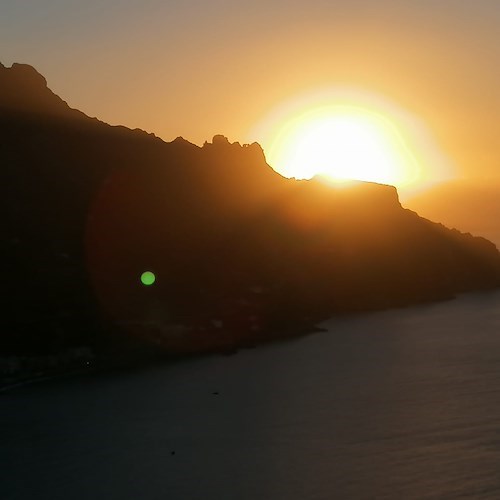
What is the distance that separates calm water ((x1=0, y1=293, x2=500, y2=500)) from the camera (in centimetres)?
7381

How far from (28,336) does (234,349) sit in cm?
3884

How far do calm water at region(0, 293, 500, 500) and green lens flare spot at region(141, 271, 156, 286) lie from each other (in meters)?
44.5

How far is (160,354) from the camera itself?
476 feet

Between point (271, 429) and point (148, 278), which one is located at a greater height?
point (148, 278)

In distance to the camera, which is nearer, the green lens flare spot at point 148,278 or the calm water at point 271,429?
the calm water at point 271,429

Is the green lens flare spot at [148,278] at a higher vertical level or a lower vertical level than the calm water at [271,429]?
higher

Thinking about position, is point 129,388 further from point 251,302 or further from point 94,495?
point 251,302

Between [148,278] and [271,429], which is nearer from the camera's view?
[271,429]

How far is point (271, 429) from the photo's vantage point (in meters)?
92.4

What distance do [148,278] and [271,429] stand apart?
9638 centimetres

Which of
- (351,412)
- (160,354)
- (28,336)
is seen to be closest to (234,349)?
(160,354)

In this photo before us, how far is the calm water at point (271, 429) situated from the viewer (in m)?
73.8

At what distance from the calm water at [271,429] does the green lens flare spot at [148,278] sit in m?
44.5

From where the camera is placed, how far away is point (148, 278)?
184 metres
